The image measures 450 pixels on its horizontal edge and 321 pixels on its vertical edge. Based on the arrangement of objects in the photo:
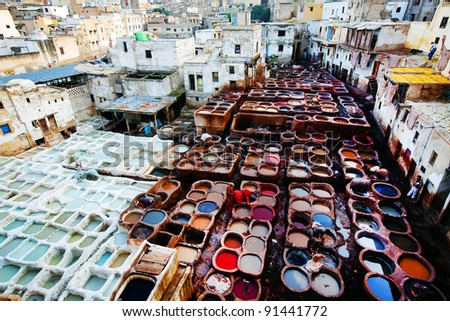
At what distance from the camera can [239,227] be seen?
13.6 metres

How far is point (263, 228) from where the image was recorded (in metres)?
13.3

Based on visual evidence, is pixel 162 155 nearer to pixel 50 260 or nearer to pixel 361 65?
pixel 50 260

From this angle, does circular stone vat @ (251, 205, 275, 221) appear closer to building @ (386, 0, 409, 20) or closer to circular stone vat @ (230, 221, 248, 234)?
circular stone vat @ (230, 221, 248, 234)

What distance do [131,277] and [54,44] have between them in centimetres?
3888

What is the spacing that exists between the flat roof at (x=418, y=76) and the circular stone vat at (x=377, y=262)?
444 inches

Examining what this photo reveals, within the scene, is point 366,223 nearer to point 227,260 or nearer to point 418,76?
point 227,260

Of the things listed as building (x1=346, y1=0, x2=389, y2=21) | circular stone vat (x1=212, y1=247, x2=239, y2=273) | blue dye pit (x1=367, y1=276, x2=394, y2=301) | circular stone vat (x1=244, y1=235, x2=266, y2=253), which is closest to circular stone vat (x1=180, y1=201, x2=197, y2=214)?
circular stone vat (x1=212, y1=247, x2=239, y2=273)

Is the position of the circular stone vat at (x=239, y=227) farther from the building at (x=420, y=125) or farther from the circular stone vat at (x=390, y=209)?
the building at (x=420, y=125)

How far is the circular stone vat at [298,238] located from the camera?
12.3 m

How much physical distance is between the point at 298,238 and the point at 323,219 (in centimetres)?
185

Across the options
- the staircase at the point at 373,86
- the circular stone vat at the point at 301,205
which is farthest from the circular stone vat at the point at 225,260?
the staircase at the point at 373,86

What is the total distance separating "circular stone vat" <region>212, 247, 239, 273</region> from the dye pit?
0.15 ft

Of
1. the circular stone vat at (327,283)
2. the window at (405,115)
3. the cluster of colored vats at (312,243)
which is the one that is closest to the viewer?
the circular stone vat at (327,283)

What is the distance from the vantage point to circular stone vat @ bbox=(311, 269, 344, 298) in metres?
10.2
